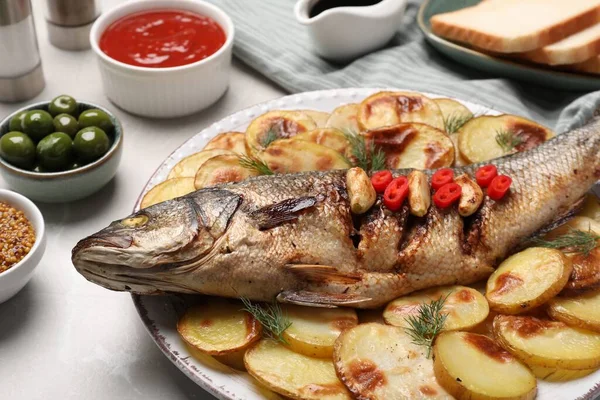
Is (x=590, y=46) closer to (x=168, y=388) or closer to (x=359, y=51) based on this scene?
(x=359, y=51)

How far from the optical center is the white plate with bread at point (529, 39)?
12.5 ft

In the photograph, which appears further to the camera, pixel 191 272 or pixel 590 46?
pixel 590 46

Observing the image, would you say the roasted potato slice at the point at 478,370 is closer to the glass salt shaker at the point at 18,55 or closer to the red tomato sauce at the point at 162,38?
the red tomato sauce at the point at 162,38

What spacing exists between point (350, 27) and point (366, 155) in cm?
115

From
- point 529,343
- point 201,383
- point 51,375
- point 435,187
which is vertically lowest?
point 51,375

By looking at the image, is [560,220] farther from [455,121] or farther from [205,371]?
[205,371]

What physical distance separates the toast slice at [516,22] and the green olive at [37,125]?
205 centimetres

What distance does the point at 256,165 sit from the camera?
2.96 m

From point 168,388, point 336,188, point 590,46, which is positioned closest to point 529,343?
point 336,188

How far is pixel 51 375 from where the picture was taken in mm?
2742

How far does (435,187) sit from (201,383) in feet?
3.33

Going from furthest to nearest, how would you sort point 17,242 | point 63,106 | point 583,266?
point 63,106, point 17,242, point 583,266

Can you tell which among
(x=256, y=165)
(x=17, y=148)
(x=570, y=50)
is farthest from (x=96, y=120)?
(x=570, y=50)

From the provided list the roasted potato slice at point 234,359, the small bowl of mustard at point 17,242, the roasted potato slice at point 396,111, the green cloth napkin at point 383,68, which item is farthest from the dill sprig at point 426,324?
the green cloth napkin at point 383,68
